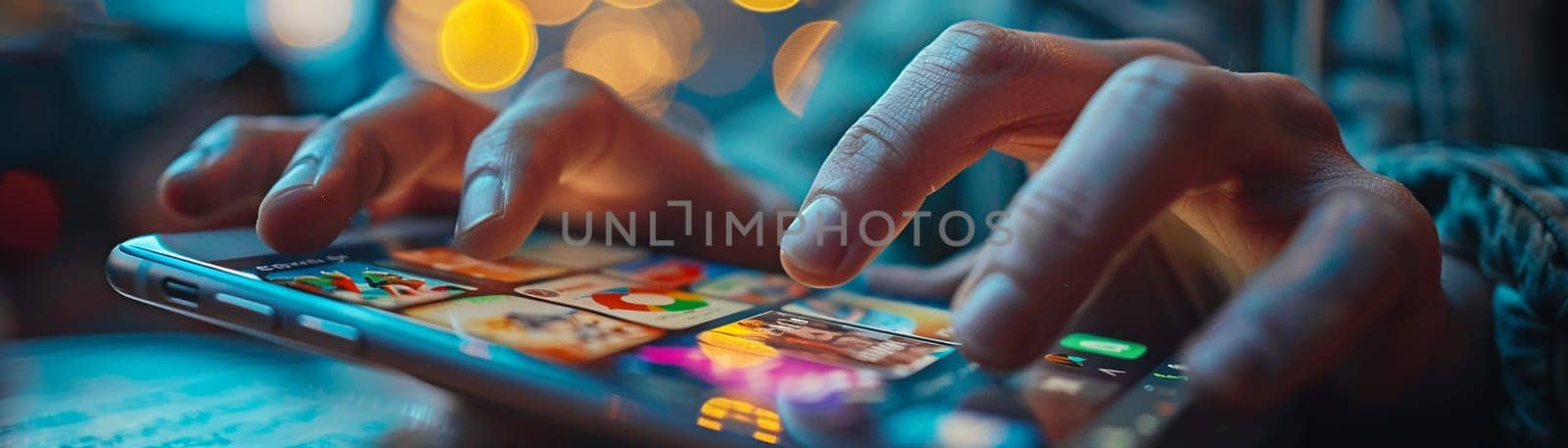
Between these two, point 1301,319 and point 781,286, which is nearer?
point 1301,319

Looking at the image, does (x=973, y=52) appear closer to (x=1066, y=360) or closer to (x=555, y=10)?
(x=1066, y=360)

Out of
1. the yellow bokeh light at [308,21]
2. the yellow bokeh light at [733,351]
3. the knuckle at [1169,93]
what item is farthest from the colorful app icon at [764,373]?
the yellow bokeh light at [308,21]

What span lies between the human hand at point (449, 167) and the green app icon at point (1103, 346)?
213 mm

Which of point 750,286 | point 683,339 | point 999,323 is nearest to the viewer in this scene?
point 999,323

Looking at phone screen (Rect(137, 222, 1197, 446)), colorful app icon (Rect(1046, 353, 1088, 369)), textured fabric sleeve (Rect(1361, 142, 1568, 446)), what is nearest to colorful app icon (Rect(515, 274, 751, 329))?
phone screen (Rect(137, 222, 1197, 446))

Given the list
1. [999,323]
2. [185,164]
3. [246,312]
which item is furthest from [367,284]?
[999,323]

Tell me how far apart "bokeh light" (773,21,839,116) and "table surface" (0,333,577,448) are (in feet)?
0.94

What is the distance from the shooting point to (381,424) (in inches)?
12.1

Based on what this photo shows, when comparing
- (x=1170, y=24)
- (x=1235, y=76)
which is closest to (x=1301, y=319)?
(x=1235, y=76)

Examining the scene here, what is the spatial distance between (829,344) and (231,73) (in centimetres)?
44

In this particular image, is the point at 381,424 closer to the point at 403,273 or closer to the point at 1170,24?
the point at 403,273

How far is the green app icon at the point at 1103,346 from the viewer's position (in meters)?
0.28

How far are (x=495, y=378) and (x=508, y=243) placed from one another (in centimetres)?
10

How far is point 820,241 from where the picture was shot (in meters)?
0.23
